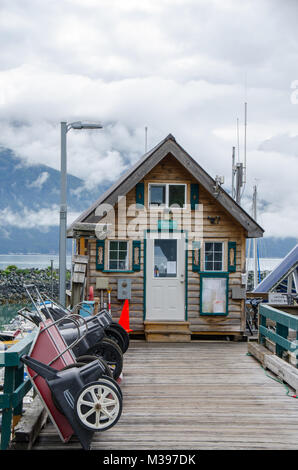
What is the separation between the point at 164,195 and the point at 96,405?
7.08m

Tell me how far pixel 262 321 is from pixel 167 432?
419cm

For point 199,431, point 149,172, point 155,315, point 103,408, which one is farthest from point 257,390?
point 149,172

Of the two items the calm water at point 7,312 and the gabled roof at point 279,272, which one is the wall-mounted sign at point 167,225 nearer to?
the gabled roof at point 279,272

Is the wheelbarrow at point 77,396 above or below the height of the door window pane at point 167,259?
below

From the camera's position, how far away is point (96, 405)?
439 cm

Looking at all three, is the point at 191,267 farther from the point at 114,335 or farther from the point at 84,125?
the point at 114,335

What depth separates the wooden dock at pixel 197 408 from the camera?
16.1ft

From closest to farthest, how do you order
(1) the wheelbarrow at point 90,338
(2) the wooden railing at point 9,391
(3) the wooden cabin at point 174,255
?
(2) the wooden railing at point 9,391 → (1) the wheelbarrow at point 90,338 → (3) the wooden cabin at point 174,255

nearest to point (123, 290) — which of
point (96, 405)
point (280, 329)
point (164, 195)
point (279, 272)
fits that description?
point (164, 195)

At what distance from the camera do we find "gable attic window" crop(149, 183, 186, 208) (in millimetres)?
11062

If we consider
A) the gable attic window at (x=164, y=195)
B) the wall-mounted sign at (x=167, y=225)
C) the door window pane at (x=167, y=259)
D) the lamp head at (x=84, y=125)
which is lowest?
the door window pane at (x=167, y=259)

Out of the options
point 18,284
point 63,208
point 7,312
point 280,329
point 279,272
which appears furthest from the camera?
point 18,284

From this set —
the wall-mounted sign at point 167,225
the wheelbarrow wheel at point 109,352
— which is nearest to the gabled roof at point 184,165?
the wall-mounted sign at point 167,225

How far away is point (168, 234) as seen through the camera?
11.1 m
